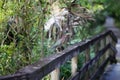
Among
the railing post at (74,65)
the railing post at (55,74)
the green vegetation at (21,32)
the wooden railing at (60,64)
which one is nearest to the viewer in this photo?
the wooden railing at (60,64)

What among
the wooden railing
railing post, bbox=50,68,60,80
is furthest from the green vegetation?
railing post, bbox=50,68,60,80

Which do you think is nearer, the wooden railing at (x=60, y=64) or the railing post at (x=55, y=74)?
the wooden railing at (x=60, y=64)

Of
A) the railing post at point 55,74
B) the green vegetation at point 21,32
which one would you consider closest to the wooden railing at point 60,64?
the railing post at point 55,74

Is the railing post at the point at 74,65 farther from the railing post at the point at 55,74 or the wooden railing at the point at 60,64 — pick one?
the railing post at the point at 55,74

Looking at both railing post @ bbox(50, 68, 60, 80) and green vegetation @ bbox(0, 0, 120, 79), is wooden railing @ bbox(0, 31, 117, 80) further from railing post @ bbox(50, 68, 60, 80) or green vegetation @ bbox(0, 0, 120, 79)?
green vegetation @ bbox(0, 0, 120, 79)

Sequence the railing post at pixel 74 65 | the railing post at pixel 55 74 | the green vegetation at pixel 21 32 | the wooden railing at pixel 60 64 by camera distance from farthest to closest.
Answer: the railing post at pixel 74 65 < the green vegetation at pixel 21 32 < the railing post at pixel 55 74 < the wooden railing at pixel 60 64

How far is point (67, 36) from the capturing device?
777 cm

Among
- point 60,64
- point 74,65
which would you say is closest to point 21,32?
point 74,65

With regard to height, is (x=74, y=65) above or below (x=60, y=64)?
below

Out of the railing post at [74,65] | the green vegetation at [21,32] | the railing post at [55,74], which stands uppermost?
the green vegetation at [21,32]

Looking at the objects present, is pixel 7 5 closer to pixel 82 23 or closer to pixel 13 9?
pixel 13 9

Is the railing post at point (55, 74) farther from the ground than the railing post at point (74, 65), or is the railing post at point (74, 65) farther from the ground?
the railing post at point (55, 74)

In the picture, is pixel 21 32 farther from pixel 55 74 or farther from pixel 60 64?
pixel 55 74

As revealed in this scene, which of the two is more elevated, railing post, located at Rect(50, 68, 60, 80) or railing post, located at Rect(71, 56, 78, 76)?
railing post, located at Rect(50, 68, 60, 80)
